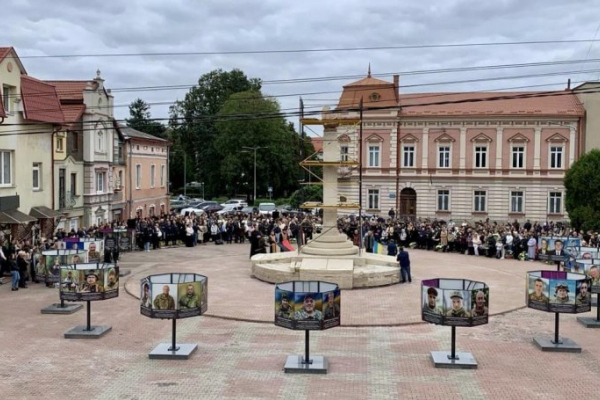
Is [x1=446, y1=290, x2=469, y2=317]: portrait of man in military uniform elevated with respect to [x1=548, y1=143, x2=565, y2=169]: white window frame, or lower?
lower

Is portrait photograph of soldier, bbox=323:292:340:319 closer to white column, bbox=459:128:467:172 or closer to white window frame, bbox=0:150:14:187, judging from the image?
white window frame, bbox=0:150:14:187

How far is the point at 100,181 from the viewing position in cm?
4106

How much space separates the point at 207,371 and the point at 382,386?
371cm

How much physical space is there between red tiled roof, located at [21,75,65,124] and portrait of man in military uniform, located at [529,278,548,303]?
25.2m

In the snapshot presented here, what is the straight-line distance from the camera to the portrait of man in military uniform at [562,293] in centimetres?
1505

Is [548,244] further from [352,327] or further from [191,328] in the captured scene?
[191,328]

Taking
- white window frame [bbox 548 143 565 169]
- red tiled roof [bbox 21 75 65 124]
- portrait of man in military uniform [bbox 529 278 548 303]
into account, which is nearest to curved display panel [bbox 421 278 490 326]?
portrait of man in military uniform [bbox 529 278 548 303]

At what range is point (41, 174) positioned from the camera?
110 ft

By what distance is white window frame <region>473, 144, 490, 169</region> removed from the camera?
51.7 meters

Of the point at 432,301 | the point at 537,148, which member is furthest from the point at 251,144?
the point at 432,301

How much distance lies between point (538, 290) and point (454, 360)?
9.57 feet

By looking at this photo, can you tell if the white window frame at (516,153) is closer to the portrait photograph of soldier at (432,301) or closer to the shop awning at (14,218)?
the shop awning at (14,218)

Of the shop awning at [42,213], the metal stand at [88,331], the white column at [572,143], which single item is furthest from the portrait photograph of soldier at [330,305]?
the white column at [572,143]

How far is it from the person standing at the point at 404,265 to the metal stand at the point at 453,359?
9129 mm
